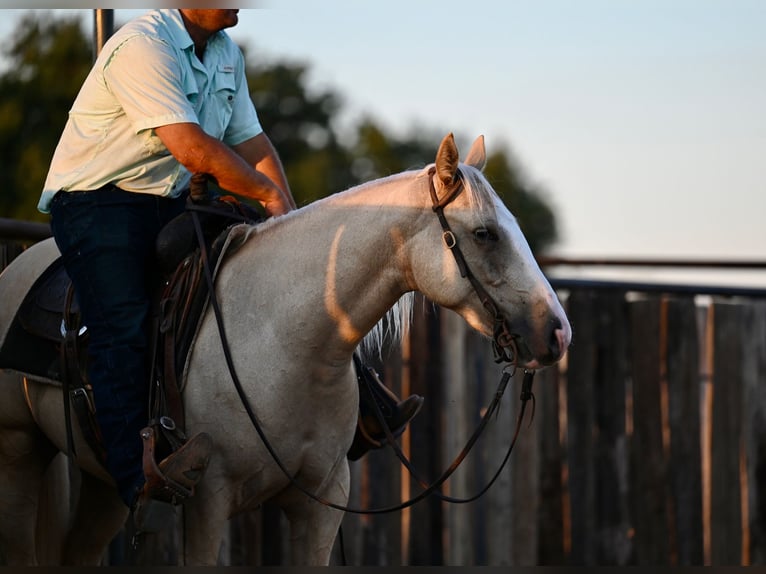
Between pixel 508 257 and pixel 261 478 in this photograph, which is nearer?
pixel 508 257

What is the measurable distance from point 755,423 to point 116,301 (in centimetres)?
441

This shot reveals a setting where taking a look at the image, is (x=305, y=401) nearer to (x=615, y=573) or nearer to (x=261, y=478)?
(x=261, y=478)

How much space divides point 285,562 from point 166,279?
2.33 m

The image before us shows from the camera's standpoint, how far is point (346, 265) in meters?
3.73

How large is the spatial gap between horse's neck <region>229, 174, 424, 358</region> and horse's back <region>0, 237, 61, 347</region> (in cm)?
97

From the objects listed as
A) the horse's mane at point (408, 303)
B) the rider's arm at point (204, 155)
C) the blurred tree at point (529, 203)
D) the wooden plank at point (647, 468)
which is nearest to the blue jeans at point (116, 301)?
the rider's arm at point (204, 155)

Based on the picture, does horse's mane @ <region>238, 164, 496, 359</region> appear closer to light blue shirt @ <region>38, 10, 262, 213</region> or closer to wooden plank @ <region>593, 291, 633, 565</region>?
light blue shirt @ <region>38, 10, 262, 213</region>

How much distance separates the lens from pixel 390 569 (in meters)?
3.70

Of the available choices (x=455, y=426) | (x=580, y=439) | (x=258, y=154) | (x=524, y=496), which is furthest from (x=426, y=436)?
(x=258, y=154)

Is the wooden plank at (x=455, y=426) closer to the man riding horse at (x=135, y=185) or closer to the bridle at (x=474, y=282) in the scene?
the man riding horse at (x=135, y=185)

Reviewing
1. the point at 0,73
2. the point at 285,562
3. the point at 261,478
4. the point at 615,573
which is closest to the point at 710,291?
the point at 285,562

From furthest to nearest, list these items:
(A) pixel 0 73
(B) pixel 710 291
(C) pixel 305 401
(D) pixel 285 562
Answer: (A) pixel 0 73
(B) pixel 710 291
(D) pixel 285 562
(C) pixel 305 401

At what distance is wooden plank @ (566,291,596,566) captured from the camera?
21.9 feet

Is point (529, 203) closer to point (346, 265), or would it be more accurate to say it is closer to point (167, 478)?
point (346, 265)
